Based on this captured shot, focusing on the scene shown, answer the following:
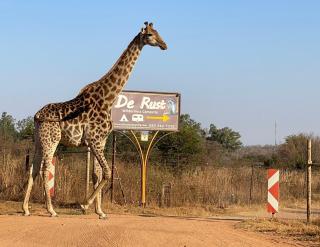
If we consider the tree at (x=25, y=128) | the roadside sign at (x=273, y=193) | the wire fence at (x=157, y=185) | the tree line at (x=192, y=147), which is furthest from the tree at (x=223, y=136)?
the roadside sign at (x=273, y=193)

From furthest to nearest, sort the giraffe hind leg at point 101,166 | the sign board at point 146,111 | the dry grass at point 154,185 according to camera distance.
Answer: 1. the sign board at point 146,111
2. the dry grass at point 154,185
3. the giraffe hind leg at point 101,166

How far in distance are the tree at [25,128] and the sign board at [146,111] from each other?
68.2 feet

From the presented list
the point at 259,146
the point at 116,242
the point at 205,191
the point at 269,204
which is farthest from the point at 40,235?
the point at 259,146

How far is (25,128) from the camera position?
45.8 meters

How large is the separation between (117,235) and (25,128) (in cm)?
3566

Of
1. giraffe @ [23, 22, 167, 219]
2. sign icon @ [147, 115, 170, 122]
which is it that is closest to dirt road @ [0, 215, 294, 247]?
giraffe @ [23, 22, 167, 219]

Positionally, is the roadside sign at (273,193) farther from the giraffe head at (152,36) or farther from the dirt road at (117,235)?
the giraffe head at (152,36)

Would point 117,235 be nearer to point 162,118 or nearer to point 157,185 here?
point 162,118

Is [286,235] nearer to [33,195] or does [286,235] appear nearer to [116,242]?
[116,242]

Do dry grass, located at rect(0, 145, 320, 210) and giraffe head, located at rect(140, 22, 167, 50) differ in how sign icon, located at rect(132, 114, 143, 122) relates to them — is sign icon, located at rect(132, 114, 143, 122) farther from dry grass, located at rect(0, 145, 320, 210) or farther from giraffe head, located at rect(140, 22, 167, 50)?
giraffe head, located at rect(140, 22, 167, 50)

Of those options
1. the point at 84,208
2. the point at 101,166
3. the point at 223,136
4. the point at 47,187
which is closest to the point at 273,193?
the point at 101,166

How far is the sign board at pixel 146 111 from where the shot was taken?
21.9 metres

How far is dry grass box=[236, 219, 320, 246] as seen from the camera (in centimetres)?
1258

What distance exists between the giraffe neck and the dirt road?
3951 millimetres
